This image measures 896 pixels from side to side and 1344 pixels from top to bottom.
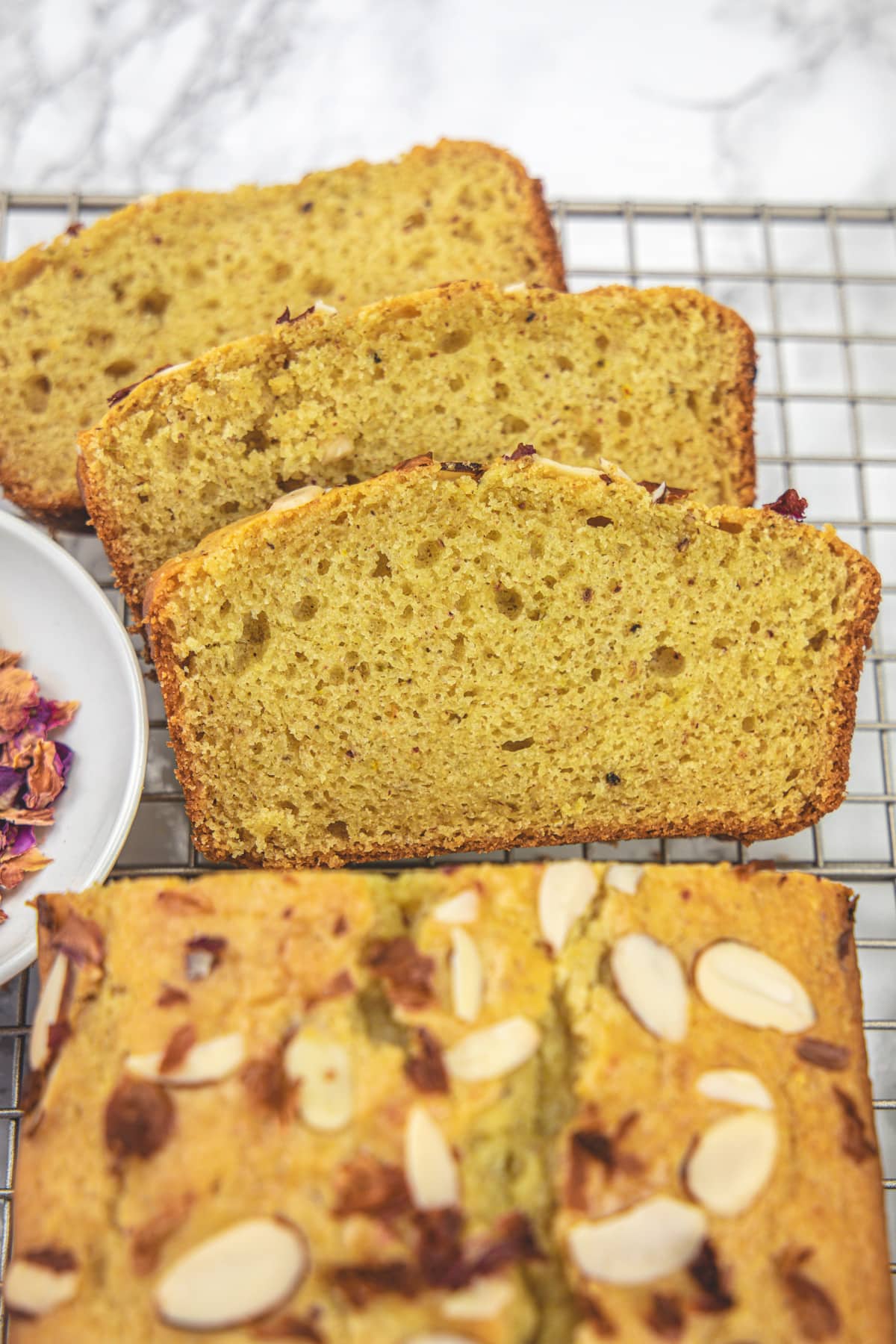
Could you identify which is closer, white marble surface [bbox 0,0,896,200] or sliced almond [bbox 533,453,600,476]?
sliced almond [bbox 533,453,600,476]

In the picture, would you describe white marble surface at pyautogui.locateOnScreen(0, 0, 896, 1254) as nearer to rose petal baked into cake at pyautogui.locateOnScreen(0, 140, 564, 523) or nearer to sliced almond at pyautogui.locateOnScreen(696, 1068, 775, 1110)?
rose petal baked into cake at pyautogui.locateOnScreen(0, 140, 564, 523)

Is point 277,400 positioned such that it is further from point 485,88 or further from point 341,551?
point 485,88

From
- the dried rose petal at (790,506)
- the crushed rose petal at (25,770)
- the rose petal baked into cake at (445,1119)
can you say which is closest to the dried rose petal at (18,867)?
the crushed rose petal at (25,770)

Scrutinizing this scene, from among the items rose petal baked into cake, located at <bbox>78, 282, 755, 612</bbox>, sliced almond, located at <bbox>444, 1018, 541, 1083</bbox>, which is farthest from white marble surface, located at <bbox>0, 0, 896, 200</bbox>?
sliced almond, located at <bbox>444, 1018, 541, 1083</bbox>

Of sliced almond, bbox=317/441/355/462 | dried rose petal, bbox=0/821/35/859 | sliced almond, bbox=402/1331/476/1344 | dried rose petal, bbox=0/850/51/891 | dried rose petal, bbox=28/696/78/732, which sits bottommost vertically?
sliced almond, bbox=402/1331/476/1344

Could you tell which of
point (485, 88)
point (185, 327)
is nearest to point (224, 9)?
point (485, 88)
